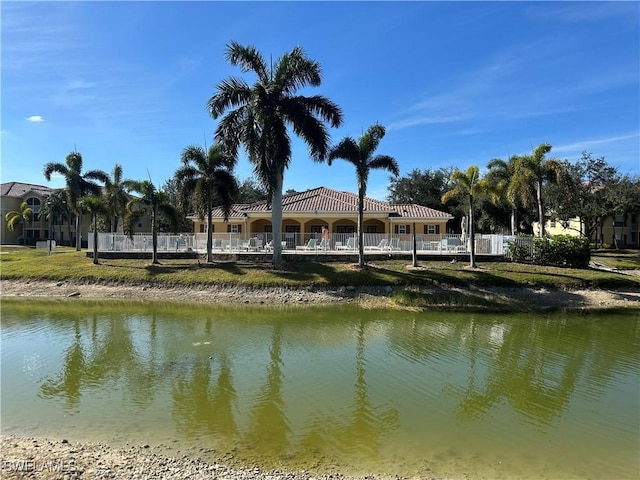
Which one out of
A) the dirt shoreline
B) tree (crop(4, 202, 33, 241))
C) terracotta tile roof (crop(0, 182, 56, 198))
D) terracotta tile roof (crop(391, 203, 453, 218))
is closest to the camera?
the dirt shoreline

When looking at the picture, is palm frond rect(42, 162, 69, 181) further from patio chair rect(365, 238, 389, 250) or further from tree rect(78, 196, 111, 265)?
patio chair rect(365, 238, 389, 250)

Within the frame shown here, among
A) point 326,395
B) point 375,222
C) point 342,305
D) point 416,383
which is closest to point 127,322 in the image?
point 342,305

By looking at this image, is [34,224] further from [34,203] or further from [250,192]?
[250,192]

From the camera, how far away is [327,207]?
3778cm

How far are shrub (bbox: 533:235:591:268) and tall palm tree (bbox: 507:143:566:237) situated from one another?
241 centimetres

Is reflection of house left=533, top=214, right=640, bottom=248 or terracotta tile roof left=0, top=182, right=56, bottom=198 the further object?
terracotta tile roof left=0, top=182, right=56, bottom=198

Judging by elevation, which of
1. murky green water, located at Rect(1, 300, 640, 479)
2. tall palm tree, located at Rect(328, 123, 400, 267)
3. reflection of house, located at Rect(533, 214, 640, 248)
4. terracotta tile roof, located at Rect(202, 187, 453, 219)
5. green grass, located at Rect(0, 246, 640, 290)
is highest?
tall palm tree, located at Rect(328, 123, 400, 267)

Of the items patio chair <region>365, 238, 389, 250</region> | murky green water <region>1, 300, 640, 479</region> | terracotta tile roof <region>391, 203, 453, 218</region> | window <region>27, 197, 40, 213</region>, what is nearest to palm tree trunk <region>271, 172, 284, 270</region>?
patio chair <region>365, 238, 389, 250</region>

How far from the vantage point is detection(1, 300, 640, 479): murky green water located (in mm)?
7520

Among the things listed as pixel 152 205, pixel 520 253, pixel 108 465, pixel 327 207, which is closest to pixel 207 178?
pixel 152 205

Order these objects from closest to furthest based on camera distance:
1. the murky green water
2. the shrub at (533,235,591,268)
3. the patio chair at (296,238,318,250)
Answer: the murky green water < the shrub at (533,235,591,268) < the patio chair at (296,238,318,250)

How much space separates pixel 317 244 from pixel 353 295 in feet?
29.3

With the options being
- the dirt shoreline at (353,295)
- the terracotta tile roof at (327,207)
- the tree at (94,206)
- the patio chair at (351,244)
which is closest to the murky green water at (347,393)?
the dirt shoreline at (353,295)

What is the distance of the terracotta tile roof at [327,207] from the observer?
1468 inches
